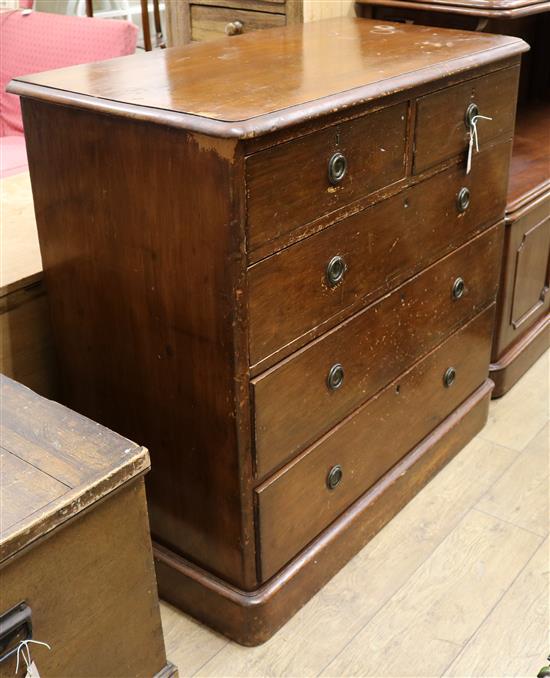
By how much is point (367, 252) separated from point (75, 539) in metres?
0.78

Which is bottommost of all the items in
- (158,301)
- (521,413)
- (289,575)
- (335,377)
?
(521,413)

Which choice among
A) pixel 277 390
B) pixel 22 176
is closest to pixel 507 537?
pixel 277 390

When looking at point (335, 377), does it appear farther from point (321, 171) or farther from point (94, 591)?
point (94, 591)

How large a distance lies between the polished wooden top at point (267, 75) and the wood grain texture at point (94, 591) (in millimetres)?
A: 594

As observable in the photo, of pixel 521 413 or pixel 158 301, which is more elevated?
pixel 158 301

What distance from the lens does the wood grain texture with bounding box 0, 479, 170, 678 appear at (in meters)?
1.21

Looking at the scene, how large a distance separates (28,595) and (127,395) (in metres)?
0.53

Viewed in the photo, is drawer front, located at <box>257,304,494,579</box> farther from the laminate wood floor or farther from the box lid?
the box lid

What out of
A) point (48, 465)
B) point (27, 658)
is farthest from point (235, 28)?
point (27, 658)

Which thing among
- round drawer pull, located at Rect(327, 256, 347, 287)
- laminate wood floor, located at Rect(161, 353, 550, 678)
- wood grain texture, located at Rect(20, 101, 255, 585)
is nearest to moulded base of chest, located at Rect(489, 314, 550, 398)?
laminate wood floor, located at Rect(161, 353, 550, 678)

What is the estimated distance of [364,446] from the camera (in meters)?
1.88

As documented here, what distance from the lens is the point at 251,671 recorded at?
1683 millimetres

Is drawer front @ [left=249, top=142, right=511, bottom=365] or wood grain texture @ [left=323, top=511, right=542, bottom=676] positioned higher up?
drawer front @ [left=249, top=142, right=511, bottom=365]

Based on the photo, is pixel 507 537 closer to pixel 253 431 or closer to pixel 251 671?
pixel 251 671
